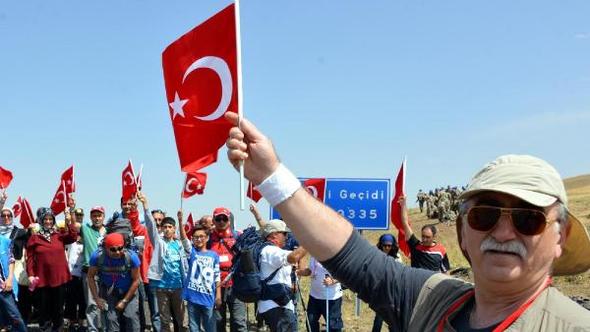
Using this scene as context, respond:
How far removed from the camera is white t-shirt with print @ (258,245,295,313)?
701 cm

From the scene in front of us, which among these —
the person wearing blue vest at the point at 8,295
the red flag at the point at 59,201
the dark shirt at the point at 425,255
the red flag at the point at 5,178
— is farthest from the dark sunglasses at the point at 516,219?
the red flag at the point at 59,201

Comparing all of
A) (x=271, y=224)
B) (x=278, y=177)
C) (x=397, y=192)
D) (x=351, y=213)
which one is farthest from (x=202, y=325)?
(x=278, y=177)

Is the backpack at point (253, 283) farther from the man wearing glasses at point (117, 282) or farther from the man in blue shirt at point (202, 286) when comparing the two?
the man wearing glasses at point (117, 282)

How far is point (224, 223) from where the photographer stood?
9047 mm

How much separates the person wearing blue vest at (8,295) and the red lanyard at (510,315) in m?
8.24

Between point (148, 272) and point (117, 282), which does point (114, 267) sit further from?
point (148, 272)

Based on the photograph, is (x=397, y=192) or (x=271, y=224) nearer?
(x=271, y=224)

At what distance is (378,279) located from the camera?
2152 mm

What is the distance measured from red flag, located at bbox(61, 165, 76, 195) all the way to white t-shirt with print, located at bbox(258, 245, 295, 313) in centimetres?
670

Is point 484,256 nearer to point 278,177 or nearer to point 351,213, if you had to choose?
point 278,177

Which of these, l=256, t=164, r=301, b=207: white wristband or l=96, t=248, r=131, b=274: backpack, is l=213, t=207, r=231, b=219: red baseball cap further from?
l=256, t=164, r=301, b=207: white wristband

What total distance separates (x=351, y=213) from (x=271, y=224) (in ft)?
8.89

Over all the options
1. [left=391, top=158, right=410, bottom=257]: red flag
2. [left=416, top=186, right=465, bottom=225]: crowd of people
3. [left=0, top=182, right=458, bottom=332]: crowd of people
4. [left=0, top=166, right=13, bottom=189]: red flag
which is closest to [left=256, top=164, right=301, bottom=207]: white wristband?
[left=0, top=182, right=458, bottom=332]: crowd of people

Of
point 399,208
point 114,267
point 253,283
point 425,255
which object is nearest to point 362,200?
point 399,208
